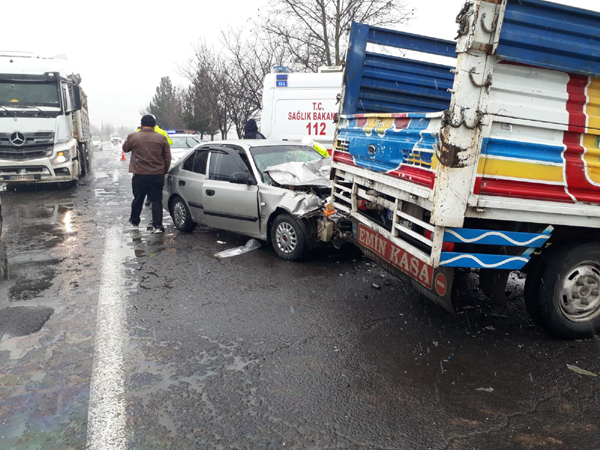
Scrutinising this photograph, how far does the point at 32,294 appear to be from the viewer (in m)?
4.95

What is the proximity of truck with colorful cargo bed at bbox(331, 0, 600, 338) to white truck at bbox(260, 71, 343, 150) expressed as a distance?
22.8 feet

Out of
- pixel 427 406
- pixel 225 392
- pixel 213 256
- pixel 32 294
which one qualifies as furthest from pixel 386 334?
pixel 32 294

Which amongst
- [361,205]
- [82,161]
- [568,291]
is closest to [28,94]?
[82,161]

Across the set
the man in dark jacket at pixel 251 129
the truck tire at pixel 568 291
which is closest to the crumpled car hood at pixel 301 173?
the truck tire at pixel 568 291

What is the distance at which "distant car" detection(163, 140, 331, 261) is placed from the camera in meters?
5.95

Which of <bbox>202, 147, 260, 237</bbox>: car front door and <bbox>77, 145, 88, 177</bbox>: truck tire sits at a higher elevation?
<bbox>202, 147, 260, 237</bbox>: car front door

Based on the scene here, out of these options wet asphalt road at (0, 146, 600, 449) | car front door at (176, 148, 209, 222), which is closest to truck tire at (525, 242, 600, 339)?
wet asphalt road at (0, 146, 600, 449)

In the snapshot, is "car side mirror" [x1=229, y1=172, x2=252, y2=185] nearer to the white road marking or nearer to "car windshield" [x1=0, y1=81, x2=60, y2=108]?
the white road marking

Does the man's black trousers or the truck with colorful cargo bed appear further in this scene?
the man's black trousers

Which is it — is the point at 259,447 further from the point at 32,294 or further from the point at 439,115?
the point at 32,294

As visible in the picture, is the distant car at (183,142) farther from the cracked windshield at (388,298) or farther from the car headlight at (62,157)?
the cracked windshield at (388,298)

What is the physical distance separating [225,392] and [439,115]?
2377 mm

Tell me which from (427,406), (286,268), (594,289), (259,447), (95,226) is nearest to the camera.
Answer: (259,447)

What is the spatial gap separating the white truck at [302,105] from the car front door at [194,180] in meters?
3.95
